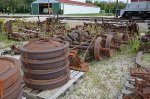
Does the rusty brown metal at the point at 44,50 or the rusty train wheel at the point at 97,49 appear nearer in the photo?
the rusty brown metal at the point at 44,50

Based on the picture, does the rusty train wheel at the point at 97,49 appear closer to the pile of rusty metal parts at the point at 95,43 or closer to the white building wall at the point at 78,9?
the pile of rusty metal parts at the point at 95,43

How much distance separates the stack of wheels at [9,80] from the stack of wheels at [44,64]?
0.86 meters

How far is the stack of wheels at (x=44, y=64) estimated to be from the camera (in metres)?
4.02

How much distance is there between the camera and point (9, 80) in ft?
9.05

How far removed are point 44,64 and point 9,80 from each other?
1293 millimetres

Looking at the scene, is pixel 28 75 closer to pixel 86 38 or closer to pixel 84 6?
pixel 86 38

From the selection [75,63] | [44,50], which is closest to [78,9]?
[75,63]

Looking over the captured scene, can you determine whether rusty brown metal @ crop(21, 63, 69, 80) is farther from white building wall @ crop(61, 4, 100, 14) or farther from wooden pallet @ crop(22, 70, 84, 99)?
white building wall @ crop(61, 4, 100, 14)

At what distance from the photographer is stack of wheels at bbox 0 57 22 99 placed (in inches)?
106

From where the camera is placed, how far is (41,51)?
3.98 meters

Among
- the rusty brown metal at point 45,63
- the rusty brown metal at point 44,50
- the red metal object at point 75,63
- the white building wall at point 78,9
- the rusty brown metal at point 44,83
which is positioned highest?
the white building wall at point 78,9

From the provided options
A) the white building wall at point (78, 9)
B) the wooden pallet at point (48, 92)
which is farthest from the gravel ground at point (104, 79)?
the white building wall at point (78, 9)

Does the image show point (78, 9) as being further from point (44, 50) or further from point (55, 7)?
point (44, 50)

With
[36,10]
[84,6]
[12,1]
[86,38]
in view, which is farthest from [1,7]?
[86,38]
